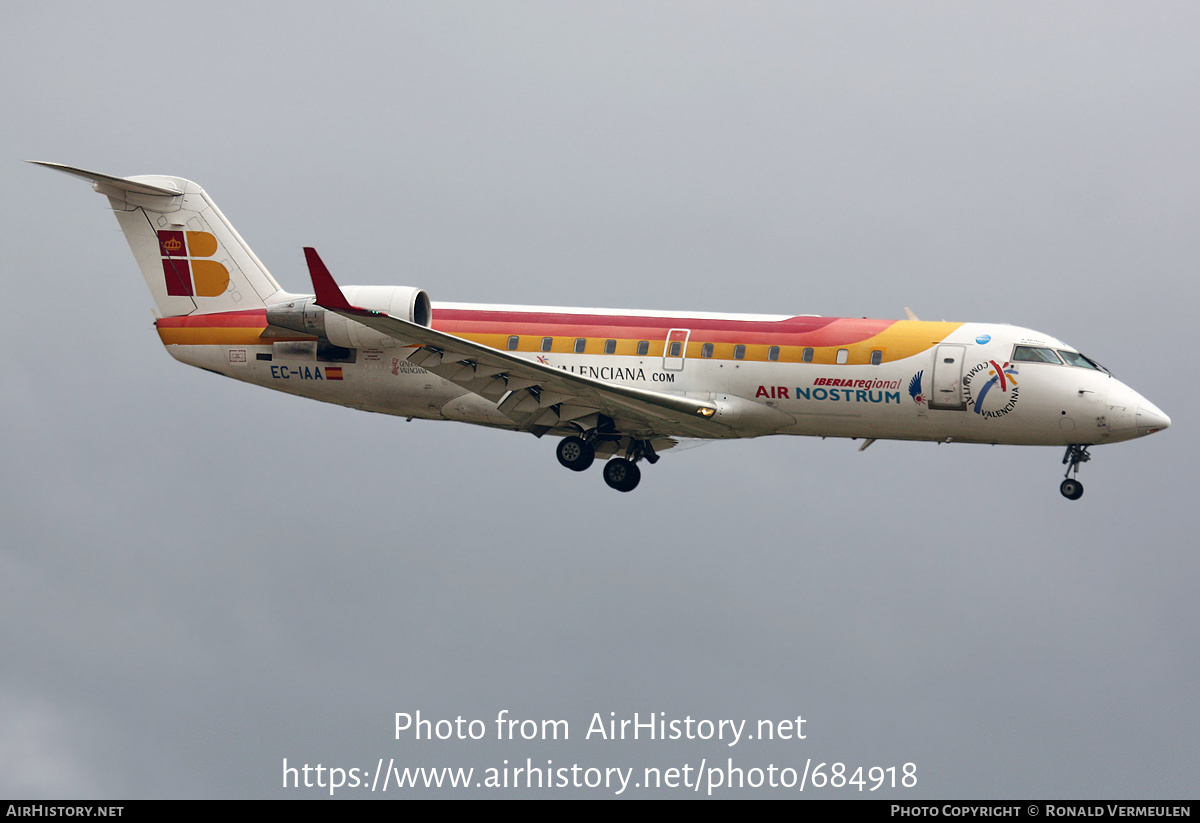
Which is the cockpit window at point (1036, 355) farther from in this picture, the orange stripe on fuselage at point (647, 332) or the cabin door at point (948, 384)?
the orange stripe on fuselage at point (647, 332)

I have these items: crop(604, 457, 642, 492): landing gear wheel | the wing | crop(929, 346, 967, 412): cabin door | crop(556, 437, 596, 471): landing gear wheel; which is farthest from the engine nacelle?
crop(929, 346, 967, 412): cabin door

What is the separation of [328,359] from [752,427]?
10992 mm

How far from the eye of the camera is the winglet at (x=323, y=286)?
3112cm

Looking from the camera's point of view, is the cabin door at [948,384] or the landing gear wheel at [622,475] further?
the landing gear wheel at [622,475]

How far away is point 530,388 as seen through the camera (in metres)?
34.2

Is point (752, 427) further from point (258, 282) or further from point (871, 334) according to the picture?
point (258, 282)

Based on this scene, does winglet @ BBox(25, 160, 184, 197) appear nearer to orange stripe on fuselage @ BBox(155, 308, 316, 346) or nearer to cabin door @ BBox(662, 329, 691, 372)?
orange stripe on fuselage @ BBox(155, 308, 316, 346)

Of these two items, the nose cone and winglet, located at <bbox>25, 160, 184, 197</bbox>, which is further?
winglet, located at <bbox>25, 160, 184, 197</bbox>

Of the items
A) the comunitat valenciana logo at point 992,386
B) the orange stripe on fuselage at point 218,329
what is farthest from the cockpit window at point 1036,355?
the orange stripe on fuselage at point 218,329

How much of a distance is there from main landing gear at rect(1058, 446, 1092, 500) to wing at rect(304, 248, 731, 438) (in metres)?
8.10

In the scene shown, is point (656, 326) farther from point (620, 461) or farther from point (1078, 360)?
point (1078, 360)

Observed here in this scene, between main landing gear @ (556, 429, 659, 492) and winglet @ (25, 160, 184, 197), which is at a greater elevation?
winglet @ (25, 160, 184, 197)

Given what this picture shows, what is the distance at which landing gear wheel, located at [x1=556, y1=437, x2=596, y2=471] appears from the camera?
3588cm

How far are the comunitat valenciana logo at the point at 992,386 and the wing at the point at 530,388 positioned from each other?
5.84m
